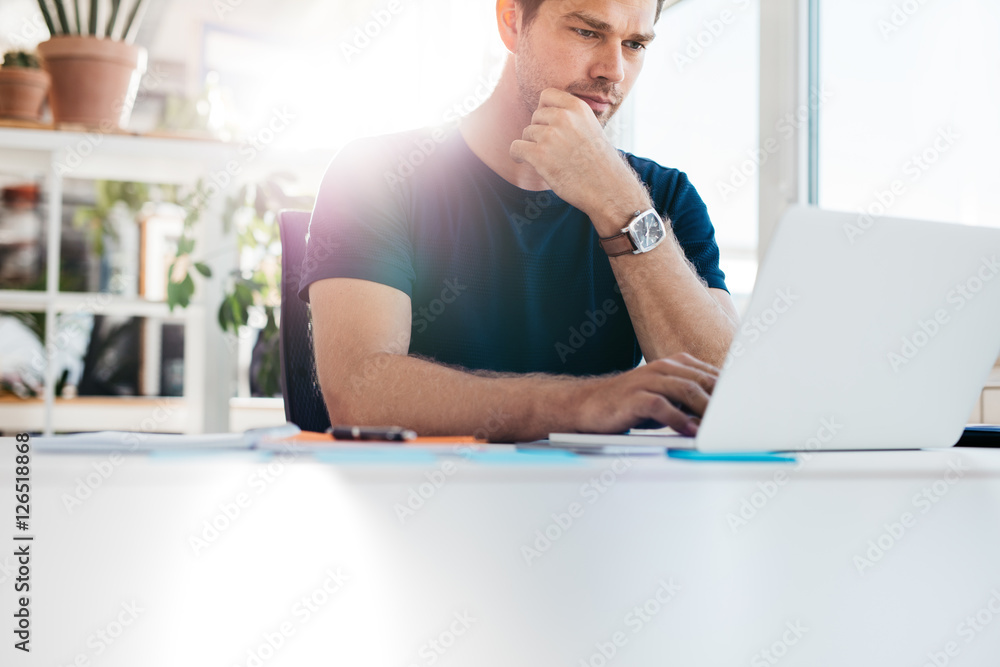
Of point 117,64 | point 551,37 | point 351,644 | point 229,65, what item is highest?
point 229,65

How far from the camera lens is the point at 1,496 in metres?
0.41

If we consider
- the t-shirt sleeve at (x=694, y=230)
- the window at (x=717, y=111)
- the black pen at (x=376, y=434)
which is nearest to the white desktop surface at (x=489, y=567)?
the black pen at (x=376, y=434)

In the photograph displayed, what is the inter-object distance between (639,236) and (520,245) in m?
0.27

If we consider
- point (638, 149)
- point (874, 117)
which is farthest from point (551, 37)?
point (638, 149)

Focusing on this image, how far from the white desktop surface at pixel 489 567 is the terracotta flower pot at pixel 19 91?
2564 mm

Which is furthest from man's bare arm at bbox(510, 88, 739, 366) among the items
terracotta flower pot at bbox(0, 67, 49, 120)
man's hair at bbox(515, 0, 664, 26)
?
terracotta flower pot at bbox(0, 67, 49, 120)

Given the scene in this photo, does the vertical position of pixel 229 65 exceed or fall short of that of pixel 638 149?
it exceeds it

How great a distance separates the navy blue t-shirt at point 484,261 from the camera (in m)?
1.36

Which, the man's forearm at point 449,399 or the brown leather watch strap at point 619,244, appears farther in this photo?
the brown leather watch strap at point 619,244

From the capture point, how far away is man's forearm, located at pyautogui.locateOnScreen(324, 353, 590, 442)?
817 millimetres

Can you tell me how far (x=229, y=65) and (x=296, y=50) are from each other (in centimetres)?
36

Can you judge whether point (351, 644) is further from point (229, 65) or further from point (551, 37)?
point (229, 65)

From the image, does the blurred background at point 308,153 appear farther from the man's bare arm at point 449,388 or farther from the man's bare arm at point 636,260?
the man's bare arm at point 449,388

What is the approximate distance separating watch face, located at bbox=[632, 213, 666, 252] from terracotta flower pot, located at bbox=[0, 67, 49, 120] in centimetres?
223
